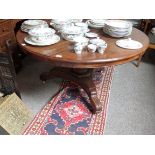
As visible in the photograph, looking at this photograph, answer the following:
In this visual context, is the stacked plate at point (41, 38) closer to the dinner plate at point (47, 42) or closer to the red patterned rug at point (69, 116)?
the dinner plate at point (47, 42)

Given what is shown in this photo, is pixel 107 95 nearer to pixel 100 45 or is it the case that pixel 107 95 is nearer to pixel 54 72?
pixel 54 72

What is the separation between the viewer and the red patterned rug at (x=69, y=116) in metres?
1.56

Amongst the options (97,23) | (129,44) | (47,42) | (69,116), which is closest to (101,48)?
(129,44)

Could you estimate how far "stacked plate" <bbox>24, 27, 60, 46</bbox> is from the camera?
1435mm

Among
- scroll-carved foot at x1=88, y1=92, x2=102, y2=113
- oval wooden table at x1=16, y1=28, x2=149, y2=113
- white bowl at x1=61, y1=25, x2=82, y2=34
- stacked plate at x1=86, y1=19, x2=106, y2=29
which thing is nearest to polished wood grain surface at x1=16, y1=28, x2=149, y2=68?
oval wooden table at x1=16, y1=28, x2=149, y2=113

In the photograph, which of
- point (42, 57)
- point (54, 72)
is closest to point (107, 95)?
point (54, 72)

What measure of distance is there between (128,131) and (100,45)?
2.36 ft

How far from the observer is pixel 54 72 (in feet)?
6.67

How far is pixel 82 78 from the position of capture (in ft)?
6.07

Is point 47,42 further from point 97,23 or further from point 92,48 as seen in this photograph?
point 97,23

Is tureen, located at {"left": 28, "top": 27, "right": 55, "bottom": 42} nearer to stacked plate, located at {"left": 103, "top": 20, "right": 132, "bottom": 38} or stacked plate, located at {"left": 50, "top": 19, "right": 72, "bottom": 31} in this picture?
stacked plate, located at {"left": 50, "top": 19, "right": 72, "bottom": 31}

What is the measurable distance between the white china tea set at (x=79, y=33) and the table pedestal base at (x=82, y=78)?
0.41 m

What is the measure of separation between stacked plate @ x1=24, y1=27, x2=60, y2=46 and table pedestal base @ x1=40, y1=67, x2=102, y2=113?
478mm

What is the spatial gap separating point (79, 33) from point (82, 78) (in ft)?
1.54
